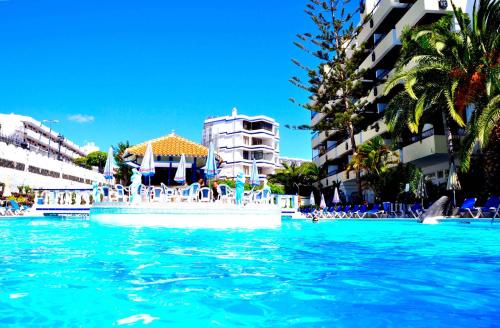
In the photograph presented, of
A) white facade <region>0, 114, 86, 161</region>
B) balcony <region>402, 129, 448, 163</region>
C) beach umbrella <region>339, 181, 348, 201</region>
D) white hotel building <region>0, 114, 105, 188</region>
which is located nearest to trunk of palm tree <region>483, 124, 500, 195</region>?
balcony <region>402, 129, 448, 163</region>

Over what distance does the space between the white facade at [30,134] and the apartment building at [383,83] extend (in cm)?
4072

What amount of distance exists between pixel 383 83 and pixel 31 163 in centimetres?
3709

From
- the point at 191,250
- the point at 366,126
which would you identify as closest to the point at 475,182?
the point at 366,126

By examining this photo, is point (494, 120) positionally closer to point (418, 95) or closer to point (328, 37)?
point (418, 95)

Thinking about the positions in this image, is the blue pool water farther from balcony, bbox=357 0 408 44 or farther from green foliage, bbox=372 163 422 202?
balcony, bbox=357 0 408 44

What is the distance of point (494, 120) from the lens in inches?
711

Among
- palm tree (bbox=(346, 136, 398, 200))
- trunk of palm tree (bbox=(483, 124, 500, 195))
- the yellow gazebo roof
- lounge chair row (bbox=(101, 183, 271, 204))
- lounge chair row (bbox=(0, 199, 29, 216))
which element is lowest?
lounge chair row (bbox=(0, 199, 29, 216))

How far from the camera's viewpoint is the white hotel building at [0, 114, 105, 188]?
40.3m

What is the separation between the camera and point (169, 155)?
3275 centimetres

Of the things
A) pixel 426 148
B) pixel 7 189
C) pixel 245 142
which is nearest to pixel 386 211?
pixel 426 148

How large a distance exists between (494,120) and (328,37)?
784 inches

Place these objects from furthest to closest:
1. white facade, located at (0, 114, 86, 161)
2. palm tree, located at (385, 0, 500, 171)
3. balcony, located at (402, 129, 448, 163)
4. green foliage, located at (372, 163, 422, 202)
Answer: white facade, located at (0, 114, 86, 161) → balcony, located at (402, 129, 448, 163) → green foliage, located at (372, 163, 422, 202) → palm tree, located at (385, 0, 500, 171)

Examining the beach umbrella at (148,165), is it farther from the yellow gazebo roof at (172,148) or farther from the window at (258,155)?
the window at (258,155)

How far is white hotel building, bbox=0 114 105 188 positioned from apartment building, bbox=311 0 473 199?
3017 centimetres
